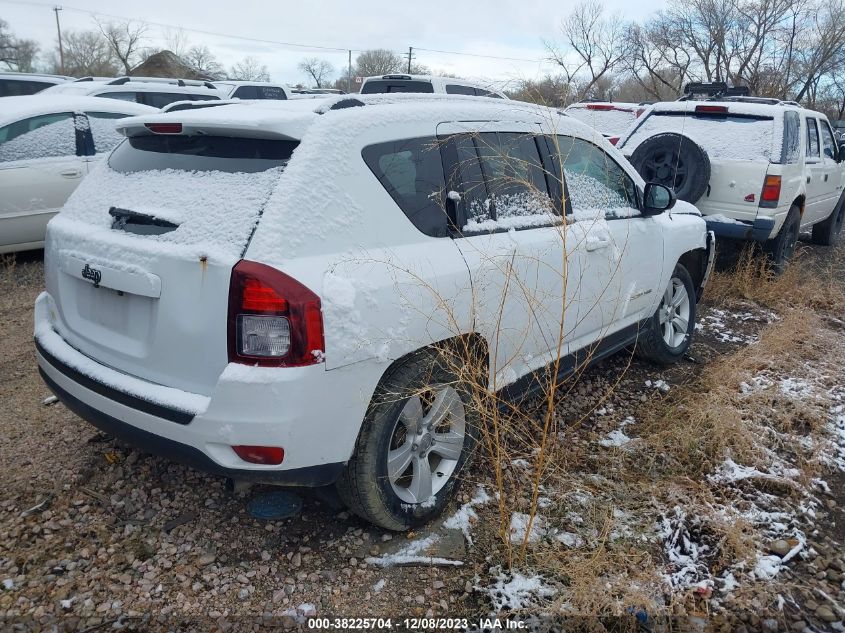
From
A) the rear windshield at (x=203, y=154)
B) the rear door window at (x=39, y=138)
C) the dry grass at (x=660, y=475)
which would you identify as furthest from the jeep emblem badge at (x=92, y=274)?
the rear door window at (x=39, y=138)

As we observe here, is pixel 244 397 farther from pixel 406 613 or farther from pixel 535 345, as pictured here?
pixel 535 345

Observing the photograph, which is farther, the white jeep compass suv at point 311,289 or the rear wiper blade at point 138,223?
the rear wiper blade at point 138,223

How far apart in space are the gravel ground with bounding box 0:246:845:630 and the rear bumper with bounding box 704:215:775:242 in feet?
13.6

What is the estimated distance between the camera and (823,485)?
329cm

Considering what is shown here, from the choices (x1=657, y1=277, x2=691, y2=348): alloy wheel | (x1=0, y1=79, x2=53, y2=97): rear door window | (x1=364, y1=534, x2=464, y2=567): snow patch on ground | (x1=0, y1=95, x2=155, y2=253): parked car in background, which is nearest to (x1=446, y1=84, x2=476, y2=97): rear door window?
(x1=0, y1=95, x2=155, y2=253): parked car in background

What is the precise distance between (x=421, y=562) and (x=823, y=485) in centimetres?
222

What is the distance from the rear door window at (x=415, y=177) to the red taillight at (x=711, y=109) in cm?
552

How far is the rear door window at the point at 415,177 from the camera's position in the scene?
2562 millimetres

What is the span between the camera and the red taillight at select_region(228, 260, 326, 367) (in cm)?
215

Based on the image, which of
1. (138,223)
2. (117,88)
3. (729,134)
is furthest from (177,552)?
(117,88)

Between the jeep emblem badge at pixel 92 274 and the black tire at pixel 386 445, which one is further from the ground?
the jeep emblem badge at pixel 92 274

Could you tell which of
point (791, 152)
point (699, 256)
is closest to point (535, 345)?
point (699, 256)

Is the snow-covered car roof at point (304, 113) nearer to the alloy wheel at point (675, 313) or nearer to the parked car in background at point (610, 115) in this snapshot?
the alloy wheel at point (675, 313)

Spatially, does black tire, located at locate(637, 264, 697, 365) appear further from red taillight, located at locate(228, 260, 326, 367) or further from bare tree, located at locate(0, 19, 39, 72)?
bare tree, located at locate(0, 19, 39, 72)
